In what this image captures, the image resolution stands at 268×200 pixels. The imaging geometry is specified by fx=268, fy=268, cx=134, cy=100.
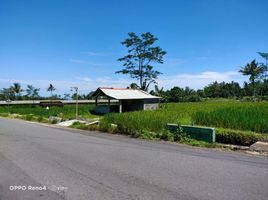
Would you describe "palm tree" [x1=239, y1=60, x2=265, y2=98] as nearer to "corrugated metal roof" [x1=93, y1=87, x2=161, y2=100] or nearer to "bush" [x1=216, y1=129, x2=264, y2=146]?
"corrugated metal roof" [x1=93, y1=87, x2=161, y2=100]

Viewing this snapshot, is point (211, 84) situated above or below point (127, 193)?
above

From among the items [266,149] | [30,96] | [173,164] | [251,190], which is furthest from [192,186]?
[30,96]

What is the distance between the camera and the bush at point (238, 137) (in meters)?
10.9

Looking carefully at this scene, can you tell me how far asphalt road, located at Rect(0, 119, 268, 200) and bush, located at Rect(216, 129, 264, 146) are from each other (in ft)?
8.99

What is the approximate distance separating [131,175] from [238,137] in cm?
694

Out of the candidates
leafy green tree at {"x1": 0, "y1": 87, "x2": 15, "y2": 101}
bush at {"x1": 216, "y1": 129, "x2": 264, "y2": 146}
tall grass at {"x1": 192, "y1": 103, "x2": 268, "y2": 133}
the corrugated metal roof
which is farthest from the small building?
leafy green tree at {"x1": 0, "y1": 87, "x2": 15, "y2": 101}

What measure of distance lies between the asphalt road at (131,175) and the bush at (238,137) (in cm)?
274

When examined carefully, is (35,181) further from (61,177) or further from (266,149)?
(266,149)

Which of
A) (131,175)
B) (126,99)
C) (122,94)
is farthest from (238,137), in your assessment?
(122,94)

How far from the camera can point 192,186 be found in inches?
205

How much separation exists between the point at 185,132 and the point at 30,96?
2913 inches

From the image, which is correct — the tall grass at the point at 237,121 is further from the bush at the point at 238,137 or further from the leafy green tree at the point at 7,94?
the leafy green tree at the point at 7,94

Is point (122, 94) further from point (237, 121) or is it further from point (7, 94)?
point (7, 94)

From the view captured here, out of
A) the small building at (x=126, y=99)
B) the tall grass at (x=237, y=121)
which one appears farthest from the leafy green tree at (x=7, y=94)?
the tall grass at (x=237, y=121)
